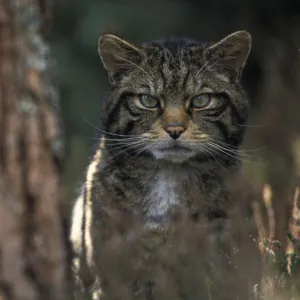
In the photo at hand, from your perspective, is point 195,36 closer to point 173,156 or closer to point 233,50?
point 233,50

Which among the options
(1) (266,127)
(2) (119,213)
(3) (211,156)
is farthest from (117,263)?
(1) (266,127)

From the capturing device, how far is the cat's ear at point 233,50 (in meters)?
5.18

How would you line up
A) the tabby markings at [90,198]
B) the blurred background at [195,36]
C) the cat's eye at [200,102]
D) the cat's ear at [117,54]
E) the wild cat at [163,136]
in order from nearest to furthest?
the tabby markings at [90,198], the wild cat at [163,136], the cat's eye at [200,102], the cat's ear at [117,54], the blurred background at [195,36]

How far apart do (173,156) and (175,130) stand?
162 millimetres

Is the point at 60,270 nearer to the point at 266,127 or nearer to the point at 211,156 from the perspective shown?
the point at 211,156

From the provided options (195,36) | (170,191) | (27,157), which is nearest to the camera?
(27,157)

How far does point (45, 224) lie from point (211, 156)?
183 cm

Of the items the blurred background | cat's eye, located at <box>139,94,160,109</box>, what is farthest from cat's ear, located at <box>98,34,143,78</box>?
the blurred background

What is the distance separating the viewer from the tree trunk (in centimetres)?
332

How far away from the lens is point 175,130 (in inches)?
192

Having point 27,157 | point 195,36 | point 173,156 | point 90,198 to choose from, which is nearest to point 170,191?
point 173,156

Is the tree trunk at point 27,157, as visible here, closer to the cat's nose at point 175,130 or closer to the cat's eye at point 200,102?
the cat's nose at point 175,130

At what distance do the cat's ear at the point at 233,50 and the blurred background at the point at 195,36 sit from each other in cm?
198

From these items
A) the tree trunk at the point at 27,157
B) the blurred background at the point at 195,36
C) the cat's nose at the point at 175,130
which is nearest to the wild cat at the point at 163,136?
the cat's nose at the point at 175,130
